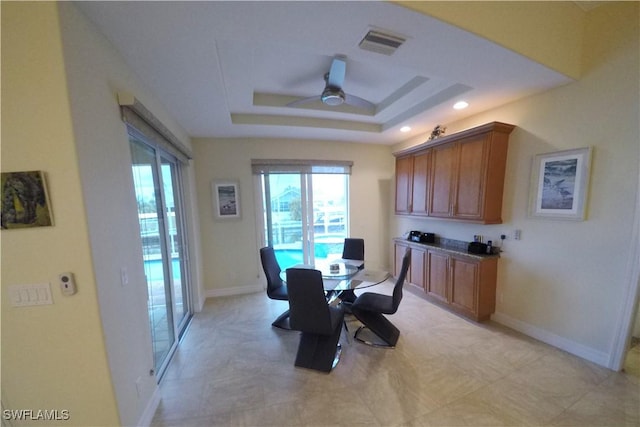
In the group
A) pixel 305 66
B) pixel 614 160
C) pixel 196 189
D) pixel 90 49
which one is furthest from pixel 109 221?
pixel 614 160

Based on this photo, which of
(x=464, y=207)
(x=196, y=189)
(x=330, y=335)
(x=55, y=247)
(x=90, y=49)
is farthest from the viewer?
(x=196, y=189)

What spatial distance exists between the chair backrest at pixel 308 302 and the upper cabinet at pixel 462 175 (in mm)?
2104

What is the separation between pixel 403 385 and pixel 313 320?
0.89 metres

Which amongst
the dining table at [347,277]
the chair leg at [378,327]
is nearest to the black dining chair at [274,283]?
the dining table at [347,277]

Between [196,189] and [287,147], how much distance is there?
161cm

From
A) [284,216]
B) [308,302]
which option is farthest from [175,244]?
[308,302]

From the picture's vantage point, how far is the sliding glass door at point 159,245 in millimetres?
1946

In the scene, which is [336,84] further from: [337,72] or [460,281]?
[460,281]

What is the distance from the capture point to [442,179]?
313 centimetres

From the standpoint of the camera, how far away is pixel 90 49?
1230 millimetres

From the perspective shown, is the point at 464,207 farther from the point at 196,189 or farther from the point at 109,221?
the point at 196,189

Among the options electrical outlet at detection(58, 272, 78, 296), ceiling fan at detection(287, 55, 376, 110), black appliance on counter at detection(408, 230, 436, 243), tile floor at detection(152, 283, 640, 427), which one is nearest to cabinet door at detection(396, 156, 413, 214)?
black appliance on counter at detection(408, 230, 436, 243)

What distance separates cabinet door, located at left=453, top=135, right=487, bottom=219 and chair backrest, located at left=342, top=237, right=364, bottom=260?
4.33 ft

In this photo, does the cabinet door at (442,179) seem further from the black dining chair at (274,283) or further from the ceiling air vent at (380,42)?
the black dining chair at (274,283)
